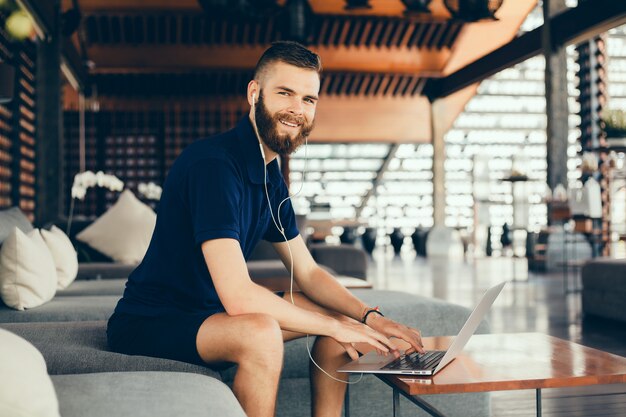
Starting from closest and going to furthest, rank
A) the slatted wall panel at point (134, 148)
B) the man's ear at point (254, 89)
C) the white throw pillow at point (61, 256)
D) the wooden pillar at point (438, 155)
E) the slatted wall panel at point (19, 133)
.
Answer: the man's ear at point (254, 89) → the white throw pillow at point (61, 256) → the slatted wall panel at point (19, 133) → the slatted wall panel at point (134, 148) → the wooden pillar at point (438, 155)

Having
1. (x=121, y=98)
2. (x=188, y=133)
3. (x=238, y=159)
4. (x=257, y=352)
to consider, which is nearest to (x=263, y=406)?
(x=257, y=352)

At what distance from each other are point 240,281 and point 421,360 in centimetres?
45

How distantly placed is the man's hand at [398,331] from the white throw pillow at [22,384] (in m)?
0.91

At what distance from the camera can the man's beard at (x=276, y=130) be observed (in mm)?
1837

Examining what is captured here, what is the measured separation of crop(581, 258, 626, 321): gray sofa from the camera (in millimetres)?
4754

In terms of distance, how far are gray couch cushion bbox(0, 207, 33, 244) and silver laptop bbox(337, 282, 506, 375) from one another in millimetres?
1640

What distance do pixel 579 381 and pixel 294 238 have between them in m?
0.95

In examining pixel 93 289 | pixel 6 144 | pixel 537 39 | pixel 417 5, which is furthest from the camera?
pixel 537 39

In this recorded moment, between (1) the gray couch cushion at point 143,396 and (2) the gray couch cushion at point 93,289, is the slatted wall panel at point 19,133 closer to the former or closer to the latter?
(2) the gray couch cushion at point 93,289

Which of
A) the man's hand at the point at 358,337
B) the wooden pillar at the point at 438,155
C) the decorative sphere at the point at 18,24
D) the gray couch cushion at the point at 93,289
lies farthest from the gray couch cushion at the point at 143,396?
the wooden pillar at the point at 438,155

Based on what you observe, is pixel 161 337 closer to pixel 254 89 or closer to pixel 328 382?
pixel 328 382

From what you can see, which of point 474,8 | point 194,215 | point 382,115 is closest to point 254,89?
point 194,215

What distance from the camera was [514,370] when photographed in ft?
4.89

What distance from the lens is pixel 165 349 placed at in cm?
170
